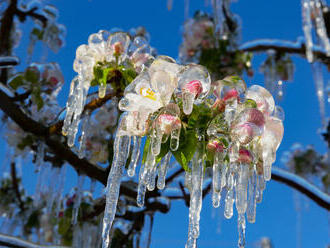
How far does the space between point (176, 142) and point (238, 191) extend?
0.44ft

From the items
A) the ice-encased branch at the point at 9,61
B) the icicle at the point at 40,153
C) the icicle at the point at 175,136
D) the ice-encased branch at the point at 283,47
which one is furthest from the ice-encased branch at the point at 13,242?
the ice-encased branch at the point at 283,47

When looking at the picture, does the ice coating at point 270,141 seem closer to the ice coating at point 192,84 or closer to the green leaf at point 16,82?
the ice coating at point 192,84

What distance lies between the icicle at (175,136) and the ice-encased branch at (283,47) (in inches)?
74.8

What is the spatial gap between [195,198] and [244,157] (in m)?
0.10

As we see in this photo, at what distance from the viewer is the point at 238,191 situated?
628 millimetres

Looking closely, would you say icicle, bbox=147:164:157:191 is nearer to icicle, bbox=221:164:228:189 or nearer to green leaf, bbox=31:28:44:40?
icicle, bbox=221:164:228:189

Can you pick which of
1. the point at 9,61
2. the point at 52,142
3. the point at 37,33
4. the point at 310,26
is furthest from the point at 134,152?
the point at 37,33

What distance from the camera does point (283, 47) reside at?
8.02 ft

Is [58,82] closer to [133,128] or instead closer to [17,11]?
[17,11]

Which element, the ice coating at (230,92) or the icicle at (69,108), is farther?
the icicle at (69,108)

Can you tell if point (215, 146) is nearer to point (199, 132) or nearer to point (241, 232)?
point (199, 132)

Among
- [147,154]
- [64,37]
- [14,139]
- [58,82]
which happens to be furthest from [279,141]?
[64,37]

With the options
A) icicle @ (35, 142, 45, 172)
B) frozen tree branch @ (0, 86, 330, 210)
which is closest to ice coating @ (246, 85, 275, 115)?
frozen tree branch @ (0, 86, 330, 210)

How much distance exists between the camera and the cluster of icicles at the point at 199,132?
0.59 m
